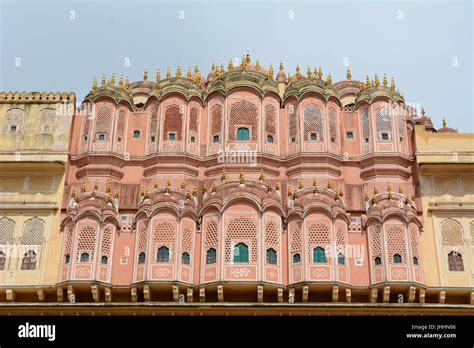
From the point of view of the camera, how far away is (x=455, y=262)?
24797 millimetres

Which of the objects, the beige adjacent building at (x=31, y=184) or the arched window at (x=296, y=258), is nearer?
the arched window at (x=296, y=258)

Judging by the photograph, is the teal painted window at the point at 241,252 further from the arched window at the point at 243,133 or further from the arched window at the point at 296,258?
the arched window at the point at 243,133

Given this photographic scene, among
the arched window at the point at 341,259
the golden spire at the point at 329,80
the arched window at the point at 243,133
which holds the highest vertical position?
the golden spire at the point at 329,80

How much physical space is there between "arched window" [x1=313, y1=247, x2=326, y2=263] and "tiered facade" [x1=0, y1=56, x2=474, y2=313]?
0.18ft

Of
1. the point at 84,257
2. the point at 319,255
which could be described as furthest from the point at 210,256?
the point at 84,257

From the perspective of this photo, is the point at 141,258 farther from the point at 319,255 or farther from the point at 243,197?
the point at 319,255

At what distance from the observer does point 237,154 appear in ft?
86.4

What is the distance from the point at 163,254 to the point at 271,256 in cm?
318

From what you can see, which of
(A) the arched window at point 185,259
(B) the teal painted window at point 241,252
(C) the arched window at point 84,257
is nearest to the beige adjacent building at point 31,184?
(C) the arched window at point 84,257

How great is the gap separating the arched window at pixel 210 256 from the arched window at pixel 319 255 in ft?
9.63

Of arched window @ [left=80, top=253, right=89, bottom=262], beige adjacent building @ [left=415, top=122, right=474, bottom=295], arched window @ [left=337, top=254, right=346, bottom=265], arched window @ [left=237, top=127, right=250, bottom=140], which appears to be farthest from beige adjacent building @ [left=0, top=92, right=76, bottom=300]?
beige adjacent building @ [left=415, top=122, right=474, bottom=295]

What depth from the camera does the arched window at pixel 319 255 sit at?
24094 mm

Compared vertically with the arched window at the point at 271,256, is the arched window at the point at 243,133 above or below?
above
